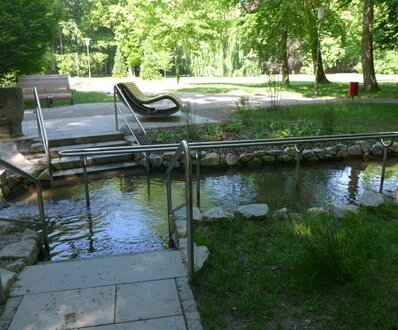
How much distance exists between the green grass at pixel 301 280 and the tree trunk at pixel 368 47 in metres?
13.3

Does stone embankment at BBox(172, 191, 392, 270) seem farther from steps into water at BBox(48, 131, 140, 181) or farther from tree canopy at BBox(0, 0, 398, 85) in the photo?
tree canopy at BBox(0, 0, 398, 85)

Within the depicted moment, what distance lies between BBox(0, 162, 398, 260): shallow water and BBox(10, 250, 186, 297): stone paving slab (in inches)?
32.2

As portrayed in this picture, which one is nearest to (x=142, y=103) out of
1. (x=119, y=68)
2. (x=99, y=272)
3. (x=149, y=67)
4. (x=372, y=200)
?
(x=372, y=200)

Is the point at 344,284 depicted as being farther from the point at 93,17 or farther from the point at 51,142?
the point at 93,17

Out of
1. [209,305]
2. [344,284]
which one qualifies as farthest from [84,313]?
[344,284]

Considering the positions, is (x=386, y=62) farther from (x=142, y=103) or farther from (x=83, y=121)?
(x=83, y=121)

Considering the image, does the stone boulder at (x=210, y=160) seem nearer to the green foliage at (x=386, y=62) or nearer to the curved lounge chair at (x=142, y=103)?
the curved lounge chair at (x=142, y=103)

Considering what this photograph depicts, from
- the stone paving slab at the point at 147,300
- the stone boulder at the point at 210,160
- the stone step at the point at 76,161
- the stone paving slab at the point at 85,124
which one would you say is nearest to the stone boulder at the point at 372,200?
the stone paving slab at the point at 147,300

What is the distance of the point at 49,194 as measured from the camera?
589 centimetres

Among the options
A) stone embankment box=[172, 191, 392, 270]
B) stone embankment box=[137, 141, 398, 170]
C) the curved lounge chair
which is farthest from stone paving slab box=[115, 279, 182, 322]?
the curved lounge chair

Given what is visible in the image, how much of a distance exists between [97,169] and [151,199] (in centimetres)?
173

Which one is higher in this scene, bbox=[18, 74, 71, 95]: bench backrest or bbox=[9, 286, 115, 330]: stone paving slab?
bbox=[18, 74, 71, 95]: bench backrest

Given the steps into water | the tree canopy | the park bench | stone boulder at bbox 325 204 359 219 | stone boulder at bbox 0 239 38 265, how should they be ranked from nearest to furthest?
stone boulder at bbox 0 239 38 265 < stone boulder at bbox 325 204 359 219 < the steps into water < the tree canopy < the park bench

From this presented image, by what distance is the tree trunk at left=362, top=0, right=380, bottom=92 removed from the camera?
1449cm
